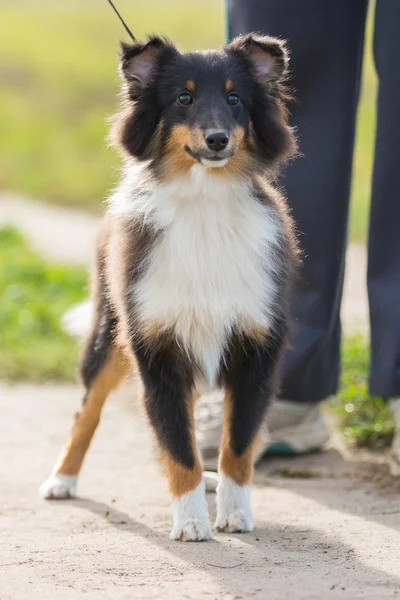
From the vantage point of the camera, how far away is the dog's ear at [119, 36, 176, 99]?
377 cm

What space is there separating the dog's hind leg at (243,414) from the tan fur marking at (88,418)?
0.64 m

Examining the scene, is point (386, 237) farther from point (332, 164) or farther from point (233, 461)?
point (233, 461)

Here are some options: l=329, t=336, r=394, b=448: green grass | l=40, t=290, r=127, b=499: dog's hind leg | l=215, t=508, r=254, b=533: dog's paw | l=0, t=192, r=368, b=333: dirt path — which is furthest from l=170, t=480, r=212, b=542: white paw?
l=0, t=192, r=368, b=333: dirt path

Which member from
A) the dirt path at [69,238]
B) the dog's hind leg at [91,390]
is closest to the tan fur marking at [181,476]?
the dog's hind leg at [91,390]

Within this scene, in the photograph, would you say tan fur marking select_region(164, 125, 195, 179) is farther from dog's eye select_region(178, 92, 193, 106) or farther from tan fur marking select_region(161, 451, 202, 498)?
tan fur marking select_region(161, 451, 202, 498)

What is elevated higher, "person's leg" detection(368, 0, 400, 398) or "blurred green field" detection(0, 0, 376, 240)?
"blurred green field" detection(0, 0, 376, 240)

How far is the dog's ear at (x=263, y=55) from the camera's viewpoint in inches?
152

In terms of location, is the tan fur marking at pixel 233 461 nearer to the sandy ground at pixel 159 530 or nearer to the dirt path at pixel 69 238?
the sandy ground at pixel 159 530

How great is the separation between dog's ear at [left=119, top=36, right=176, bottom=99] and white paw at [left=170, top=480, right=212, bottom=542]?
1467 mm

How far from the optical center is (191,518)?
3744 mm

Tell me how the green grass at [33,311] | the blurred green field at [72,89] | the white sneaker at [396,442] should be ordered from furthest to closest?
the blurred green field at [72,89] < the green grass at [33,311] < the white sneaker at [396,442]

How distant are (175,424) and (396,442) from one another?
1.42 m

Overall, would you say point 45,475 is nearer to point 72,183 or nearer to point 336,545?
point 336,545

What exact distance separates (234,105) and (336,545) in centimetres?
159
